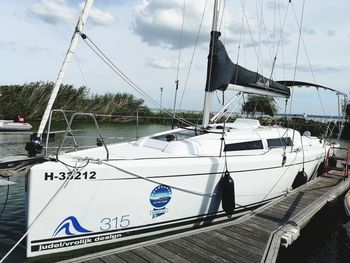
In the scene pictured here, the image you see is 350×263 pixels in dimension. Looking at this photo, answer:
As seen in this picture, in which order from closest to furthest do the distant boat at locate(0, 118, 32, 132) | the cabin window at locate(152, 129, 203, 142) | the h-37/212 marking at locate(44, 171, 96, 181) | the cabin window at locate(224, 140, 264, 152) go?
the h-37/212 marking at locate(44, 171, 96, 181), the cabin window at locate(224, 140, 264, 152), the cabin window at locate(152, 129, 203, 142), the distant boat at locate(0, 118, 32, 132)

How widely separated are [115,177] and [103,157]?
620 millimetres

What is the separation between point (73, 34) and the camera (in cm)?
743

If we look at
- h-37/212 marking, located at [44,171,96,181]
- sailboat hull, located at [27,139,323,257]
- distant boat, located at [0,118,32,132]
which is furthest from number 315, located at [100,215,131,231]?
distant boat, located at [0,118,32,132]

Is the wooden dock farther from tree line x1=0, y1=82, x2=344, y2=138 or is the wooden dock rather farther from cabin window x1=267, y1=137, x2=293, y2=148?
tree line x1=0, y1=82, x2=344, y2=138

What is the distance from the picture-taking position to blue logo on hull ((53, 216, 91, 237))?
4.88 meters

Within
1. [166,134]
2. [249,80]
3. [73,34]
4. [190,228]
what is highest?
[73,34]

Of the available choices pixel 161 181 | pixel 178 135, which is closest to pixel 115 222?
pixel 161 181

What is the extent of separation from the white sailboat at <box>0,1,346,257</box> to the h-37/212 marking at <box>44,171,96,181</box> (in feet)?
0.04

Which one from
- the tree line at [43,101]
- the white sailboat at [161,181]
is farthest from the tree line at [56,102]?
the white sailboat at [161,181]

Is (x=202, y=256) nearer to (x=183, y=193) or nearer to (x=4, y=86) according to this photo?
(x=183, y=193)

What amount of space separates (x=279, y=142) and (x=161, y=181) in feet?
14.0

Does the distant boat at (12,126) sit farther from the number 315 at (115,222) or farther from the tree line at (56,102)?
the number 315 at (115,222)

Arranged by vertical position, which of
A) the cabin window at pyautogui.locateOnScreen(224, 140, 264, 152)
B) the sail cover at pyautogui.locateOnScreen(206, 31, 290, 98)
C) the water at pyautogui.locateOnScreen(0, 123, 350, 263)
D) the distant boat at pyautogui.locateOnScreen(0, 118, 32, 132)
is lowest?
the water at pyautogui.locateOnScreen(0, 123, 350, 263)

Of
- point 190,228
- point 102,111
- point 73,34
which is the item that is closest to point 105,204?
point 190,228
